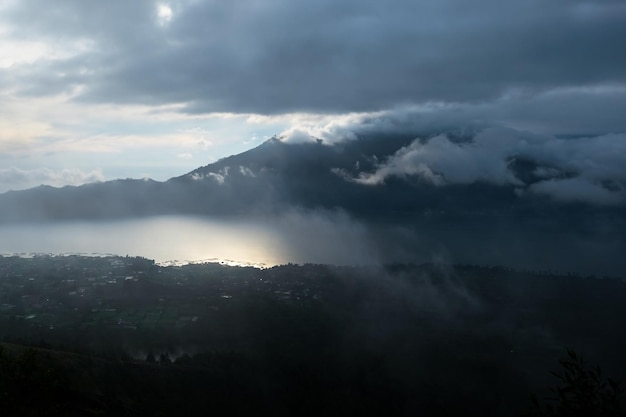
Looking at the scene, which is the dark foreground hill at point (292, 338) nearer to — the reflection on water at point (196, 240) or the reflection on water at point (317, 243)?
the reflection on water at point (317, 243)

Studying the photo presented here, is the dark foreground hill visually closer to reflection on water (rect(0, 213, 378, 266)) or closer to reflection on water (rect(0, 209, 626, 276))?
reflection on water (rect(0, 209, 626, 276))

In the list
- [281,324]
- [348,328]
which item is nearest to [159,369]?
[281,324]

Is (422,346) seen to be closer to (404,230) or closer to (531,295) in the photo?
(531,295)

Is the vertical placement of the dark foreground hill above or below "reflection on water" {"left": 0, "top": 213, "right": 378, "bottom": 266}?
below

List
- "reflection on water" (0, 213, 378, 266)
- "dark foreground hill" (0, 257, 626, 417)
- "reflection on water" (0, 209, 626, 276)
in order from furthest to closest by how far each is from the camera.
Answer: "reflection on water" (0, 213, 378, 266) < "reflection on water" (0, 209, 626, 276) < "dark foreground hill" (0, 257, 626, 417)

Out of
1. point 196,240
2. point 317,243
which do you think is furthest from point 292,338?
point 196,240

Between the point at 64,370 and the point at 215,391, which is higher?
the point at 64,370

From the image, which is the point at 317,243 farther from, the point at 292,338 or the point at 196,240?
the point at 292,338

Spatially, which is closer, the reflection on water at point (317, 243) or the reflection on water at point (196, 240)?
the reflection on water at point (317, 243)

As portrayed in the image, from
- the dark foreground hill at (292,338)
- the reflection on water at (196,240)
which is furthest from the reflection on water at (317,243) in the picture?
the dark foreground hill at (292,338)

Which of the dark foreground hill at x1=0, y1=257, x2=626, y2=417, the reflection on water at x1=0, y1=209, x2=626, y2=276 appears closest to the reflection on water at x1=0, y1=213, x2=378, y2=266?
the reflection on water at x1=0, y1=209, x2=626, y2=276

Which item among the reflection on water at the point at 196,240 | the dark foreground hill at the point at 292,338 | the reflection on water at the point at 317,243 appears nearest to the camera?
the dark foreground hill at the point at 292,338
